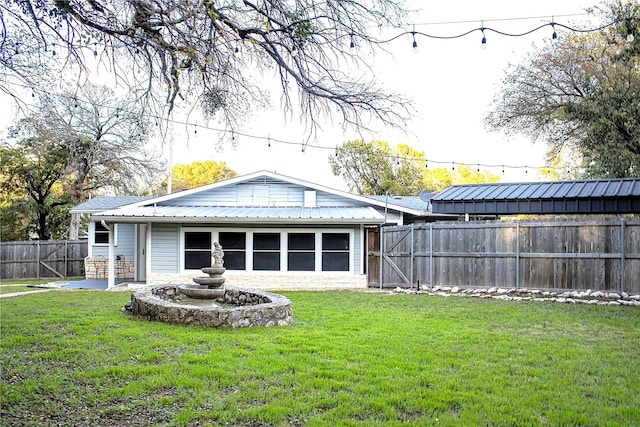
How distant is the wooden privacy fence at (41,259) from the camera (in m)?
22.4

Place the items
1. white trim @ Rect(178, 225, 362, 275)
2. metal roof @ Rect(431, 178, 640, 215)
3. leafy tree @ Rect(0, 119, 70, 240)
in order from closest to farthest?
metal roof @ Rect(431, 178, 640, 215), white trim @ Rect(178, 225, 362, 275), leafy tree @ Rect(0, 119, 70, 240)

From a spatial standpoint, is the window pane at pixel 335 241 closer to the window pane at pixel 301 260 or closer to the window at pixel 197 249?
the window pane at pixel 301 260

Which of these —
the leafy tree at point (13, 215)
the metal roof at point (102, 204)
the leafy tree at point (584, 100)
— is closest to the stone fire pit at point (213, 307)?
the metal roof at point (102, 204)

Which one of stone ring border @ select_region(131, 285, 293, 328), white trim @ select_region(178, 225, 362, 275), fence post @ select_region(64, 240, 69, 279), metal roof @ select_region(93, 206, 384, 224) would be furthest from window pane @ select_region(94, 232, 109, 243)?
stone ring border @ select_region(131, 285, 293, 328)

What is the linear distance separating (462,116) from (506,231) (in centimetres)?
870

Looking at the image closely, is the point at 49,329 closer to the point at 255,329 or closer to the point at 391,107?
the point at 255,329

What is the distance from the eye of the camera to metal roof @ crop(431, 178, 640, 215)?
1400 cm

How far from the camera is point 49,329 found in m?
8.52

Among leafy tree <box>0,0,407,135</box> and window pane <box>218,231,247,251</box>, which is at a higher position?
leafy tree <box>0,0,407,135</box>

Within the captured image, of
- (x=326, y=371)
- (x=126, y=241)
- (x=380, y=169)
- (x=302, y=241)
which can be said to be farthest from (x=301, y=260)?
(x=380, y=169)

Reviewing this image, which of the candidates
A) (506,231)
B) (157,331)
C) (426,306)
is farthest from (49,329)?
(506,231)

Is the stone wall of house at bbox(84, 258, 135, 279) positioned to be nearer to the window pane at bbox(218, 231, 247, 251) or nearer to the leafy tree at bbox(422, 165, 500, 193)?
the window pane at bbox(218, 231, 247, 251)

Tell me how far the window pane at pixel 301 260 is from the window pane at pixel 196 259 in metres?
2.59

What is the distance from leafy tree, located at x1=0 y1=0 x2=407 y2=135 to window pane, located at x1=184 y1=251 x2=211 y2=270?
35.6 ft
